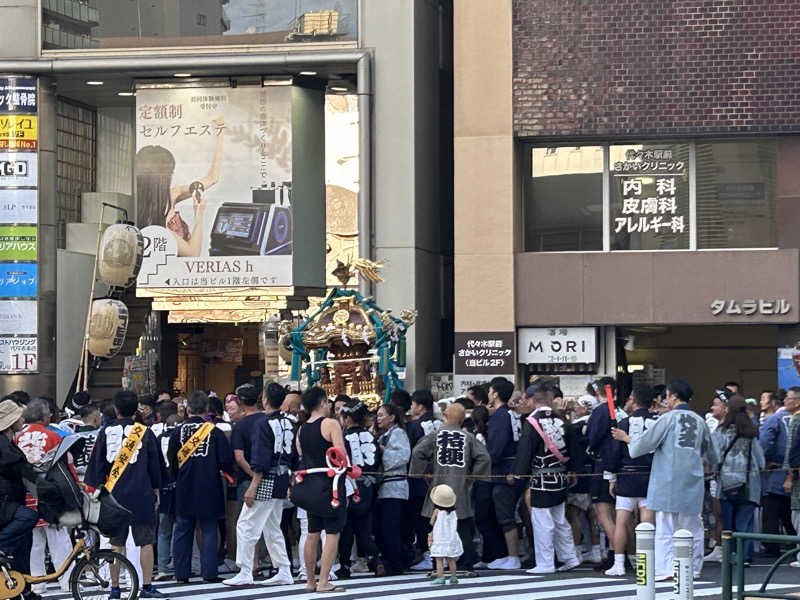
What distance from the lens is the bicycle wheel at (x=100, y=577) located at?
13.8m

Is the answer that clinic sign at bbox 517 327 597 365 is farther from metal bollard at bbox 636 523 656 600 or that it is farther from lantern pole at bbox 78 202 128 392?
metal bollard at bbox 636 523 656 600

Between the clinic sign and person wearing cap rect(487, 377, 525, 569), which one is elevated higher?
the clinic sign

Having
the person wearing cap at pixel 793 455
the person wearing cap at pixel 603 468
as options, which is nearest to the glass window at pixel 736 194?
the person wearing cap at pixel 793 455

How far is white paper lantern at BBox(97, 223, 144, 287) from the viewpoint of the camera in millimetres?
28266

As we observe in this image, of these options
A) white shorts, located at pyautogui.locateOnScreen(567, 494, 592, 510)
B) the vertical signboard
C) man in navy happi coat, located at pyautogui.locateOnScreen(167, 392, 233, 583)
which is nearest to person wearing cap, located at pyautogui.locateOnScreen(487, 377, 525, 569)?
white shorts, located at pyautogui.locateOnScreen(567, 494, 592, 510)

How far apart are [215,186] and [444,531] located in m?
16.2

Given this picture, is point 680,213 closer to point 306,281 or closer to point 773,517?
point 306,281

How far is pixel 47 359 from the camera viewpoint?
100ft

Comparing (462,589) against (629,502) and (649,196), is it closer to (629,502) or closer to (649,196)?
(629,502)

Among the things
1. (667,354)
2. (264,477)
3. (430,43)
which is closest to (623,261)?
(667,354)

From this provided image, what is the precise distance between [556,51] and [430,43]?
3.64 meters

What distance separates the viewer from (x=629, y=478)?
1596 cm

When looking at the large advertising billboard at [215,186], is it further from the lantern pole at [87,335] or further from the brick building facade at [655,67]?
the brick building facade at [655,67]

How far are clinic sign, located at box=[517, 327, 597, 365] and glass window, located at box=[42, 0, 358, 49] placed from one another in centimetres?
662
